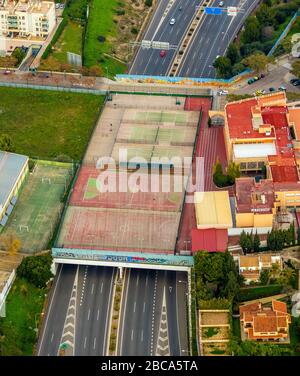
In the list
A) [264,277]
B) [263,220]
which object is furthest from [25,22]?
[264,277]

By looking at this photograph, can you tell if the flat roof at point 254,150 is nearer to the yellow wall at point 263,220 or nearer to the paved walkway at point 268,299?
the yellow wall at point 263,220

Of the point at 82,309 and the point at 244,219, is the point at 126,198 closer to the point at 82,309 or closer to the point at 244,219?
the point at 244,219

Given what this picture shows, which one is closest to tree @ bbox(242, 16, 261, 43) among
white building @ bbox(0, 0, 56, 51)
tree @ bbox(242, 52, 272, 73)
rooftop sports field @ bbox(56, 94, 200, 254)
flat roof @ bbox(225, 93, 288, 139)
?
tree @ bbox(242, 52, 272, 73)

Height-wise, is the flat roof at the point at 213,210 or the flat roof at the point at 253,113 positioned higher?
the flat roof at the point at 253,113

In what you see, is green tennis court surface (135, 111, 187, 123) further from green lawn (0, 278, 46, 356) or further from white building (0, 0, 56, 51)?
green lawn (0, 278, 46, 356)

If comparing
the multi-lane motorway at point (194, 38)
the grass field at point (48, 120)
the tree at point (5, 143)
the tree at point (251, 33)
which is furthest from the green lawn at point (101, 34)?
the tree at point (5, 143)

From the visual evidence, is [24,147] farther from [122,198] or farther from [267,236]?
[267,236]
